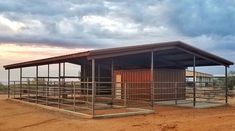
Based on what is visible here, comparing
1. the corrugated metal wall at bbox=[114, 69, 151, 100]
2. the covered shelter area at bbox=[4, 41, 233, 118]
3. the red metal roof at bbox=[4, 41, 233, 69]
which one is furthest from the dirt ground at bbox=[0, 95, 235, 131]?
the corrugated metal wall at bbox=[114, 69, 151, 100]

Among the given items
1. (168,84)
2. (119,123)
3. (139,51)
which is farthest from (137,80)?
(119,123)

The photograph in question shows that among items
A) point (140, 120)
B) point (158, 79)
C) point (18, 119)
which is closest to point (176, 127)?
point (140, 120)

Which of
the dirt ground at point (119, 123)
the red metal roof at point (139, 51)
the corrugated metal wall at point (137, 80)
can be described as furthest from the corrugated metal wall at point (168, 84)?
the dirt ground at point (119, 123)

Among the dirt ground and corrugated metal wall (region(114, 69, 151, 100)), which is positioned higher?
corrugated metal wall (region(114, 69, 151, 100))

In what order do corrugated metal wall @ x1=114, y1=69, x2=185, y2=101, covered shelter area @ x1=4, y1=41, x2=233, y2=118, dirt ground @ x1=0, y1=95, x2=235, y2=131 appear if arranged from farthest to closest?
corrugated metal wall @ x1=114, y1=69, x2=185, y2=101, covered shelter area @ x1=4, y1=41, x2=233, y2=118, dirt ground @ x1=0, y1=95, x2=235, y2=131

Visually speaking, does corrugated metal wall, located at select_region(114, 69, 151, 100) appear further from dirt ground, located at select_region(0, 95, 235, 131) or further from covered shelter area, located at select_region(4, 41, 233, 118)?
dirt ground, located at select_region(0, 95, 235, 131)

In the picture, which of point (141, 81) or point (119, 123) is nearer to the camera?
point (119, 123)

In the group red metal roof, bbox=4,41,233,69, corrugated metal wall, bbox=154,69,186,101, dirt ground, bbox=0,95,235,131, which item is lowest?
dirt ground, bbox=0,95,235,131

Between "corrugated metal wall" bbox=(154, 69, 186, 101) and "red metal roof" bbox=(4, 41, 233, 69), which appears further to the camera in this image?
"corrugated metal wall" bbox=(154, 69, 186, 101)

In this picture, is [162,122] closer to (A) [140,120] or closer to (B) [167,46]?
(A) [140,120]

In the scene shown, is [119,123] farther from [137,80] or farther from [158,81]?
[137,80]

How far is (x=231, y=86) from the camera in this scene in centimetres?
3328

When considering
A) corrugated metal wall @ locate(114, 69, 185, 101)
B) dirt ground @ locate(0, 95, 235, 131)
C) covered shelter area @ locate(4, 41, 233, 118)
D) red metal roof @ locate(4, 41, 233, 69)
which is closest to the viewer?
dirt ground @ locate(0, 95, 235, 131)

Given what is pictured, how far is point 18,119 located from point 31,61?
283 inches
